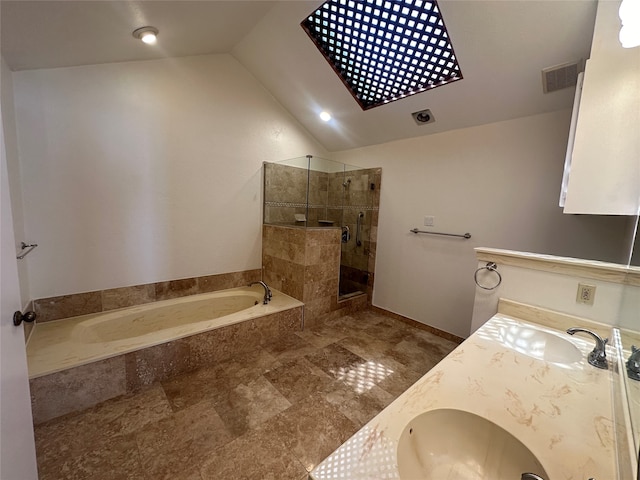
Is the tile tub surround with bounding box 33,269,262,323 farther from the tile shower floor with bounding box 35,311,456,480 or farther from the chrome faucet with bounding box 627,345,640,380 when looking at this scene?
the chrome faucet with bounding box 627,345,640,380

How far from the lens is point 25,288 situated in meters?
1.84

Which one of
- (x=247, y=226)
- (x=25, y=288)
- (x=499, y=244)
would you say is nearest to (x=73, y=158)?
(x=25, y=288)

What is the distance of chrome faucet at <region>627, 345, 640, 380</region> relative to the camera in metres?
0.77

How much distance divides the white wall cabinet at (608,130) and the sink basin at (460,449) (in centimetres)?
129

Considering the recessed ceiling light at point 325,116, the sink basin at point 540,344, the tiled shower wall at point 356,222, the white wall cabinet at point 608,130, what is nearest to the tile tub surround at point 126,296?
the tiled shower wall at point 356,222

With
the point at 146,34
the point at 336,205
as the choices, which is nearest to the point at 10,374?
the point at 146,34

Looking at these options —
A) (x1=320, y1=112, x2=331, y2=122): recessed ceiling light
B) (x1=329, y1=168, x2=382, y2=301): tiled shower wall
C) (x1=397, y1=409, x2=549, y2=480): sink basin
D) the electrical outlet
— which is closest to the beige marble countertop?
(x1=397, y1=409, x2=549, y2=480): sink basin

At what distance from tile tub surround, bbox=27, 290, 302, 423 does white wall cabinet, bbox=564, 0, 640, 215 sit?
8.02ft

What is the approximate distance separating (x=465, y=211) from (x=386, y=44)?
1.67 m

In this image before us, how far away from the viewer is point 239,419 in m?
1.58

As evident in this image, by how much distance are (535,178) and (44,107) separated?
3856 millimetres

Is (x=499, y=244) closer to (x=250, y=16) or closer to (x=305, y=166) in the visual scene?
(x=305, y=166)

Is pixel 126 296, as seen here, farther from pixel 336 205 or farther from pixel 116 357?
pixel 336 205

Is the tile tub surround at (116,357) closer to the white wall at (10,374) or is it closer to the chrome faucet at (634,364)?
the white wall at (10,374)
